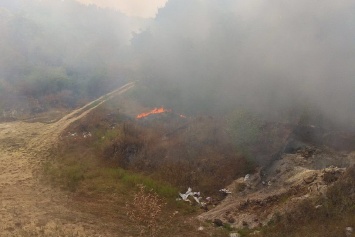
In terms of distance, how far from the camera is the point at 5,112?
38.9m

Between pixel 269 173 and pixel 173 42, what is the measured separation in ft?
97.9

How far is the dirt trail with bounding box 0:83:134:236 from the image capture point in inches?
687

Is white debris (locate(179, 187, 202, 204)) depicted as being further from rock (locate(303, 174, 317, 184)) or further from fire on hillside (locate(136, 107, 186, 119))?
fire on hillside (locate(136, 107, 186, 119))

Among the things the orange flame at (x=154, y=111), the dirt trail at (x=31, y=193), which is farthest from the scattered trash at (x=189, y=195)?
the orange flame at (x=154, y=111)

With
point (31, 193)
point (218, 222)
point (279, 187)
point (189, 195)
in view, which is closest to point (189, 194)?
point (189, 195)

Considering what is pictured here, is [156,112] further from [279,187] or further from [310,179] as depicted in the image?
[310,179]

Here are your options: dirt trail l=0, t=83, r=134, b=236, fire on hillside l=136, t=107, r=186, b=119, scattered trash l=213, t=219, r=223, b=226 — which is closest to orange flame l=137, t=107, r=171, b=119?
fire on hillside l=136, t=107, r=186, b=119

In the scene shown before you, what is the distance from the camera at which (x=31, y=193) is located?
2209cm

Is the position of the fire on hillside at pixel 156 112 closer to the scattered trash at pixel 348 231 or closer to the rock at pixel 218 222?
the rock at pixel 218 222

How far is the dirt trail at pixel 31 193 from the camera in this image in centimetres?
1745

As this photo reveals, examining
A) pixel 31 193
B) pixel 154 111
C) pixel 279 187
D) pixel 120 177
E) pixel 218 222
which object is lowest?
pixel 218 222

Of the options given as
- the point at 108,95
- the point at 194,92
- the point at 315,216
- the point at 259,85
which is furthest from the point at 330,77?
the point at 108,95

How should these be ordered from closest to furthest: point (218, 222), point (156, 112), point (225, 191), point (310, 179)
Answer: point (218, 222) < point (310, 179) < point (225, 191) < point (156, 112)

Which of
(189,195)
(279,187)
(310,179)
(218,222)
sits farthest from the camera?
(189,195)
